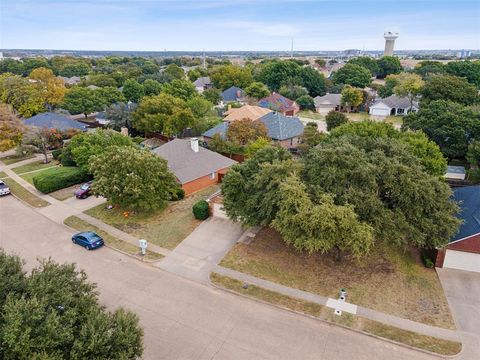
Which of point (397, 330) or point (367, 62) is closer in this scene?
point (397, 330)

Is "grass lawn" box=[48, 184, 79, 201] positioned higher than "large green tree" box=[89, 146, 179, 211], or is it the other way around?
"large green tree" box=[89, 146, 179, 211]

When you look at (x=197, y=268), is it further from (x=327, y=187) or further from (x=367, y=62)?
(x=367, y=62)

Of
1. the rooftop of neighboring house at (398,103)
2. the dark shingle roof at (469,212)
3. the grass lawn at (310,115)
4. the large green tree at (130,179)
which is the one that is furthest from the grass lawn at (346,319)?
the rooftop of neighboring house at (398,103)

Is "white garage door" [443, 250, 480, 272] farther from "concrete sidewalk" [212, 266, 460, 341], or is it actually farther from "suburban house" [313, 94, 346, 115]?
"suburban house" [313, 94, 346, 115]

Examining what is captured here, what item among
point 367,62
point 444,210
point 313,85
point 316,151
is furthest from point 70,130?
point 367,62

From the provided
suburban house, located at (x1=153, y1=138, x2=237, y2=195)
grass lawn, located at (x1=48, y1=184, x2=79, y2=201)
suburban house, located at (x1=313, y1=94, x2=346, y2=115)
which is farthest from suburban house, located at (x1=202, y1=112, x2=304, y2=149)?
suburban house, located at (x1=313, y1=94, x2=346, y2=115)

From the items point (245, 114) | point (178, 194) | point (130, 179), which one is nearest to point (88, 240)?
point (130, 179)

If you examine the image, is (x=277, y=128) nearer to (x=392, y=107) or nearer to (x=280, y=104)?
(x=280, y=104)
